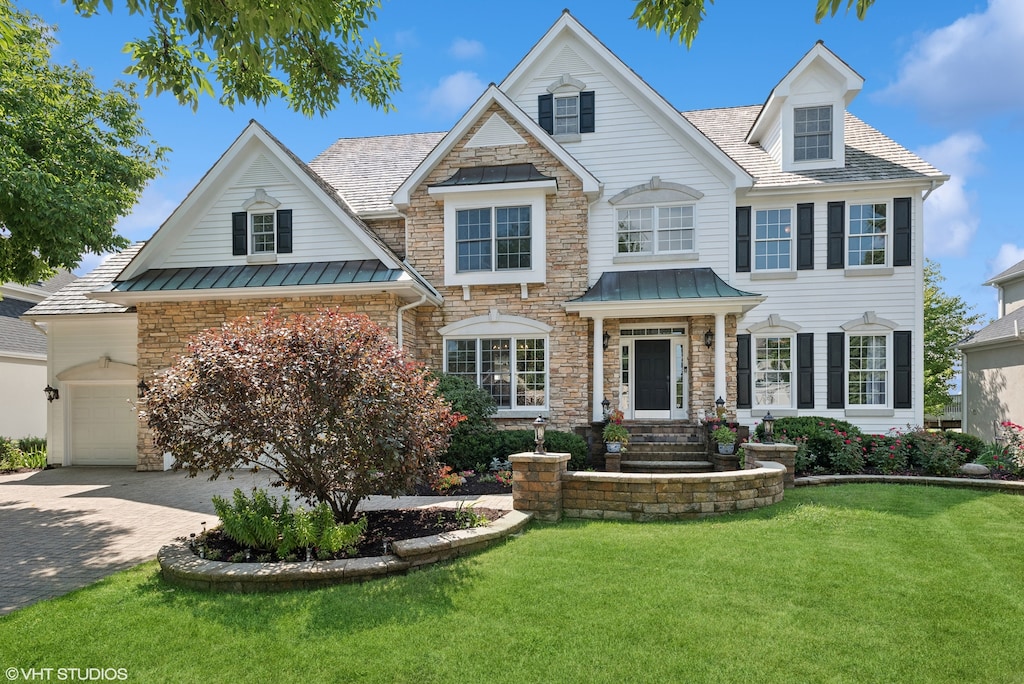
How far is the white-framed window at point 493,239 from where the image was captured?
43.1 feet

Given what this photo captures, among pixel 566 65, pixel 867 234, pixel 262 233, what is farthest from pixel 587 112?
pixel 262 233

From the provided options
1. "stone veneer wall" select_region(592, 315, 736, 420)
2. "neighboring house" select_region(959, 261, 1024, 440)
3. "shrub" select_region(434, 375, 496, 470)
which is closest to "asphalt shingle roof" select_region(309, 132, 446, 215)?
"shrub" select_region(434, 375, 496, 470)

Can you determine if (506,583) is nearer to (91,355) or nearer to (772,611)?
(772,611)

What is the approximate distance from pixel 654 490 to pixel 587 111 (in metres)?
10.3

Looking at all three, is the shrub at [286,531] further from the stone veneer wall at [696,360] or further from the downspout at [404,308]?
the stone veneer wall at [696,360]

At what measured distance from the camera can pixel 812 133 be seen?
14.4 metres

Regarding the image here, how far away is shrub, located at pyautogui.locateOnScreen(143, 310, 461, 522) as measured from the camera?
19.9 ft

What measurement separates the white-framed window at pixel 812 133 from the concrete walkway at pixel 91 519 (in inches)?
489

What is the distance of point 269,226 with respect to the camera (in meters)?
13.0

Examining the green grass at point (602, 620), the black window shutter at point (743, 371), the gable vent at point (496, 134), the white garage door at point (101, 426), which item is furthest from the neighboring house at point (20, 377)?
the black window shutter at point (743, 371)

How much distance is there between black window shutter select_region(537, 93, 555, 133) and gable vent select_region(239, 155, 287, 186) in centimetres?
664

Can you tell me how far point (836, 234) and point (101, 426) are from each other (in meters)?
19.5

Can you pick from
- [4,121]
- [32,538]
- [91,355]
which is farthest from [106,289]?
[32,538]

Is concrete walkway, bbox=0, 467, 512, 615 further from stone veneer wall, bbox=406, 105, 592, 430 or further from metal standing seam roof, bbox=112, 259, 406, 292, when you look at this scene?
stone veneer wall, bbox=406, 105, 592, 430
